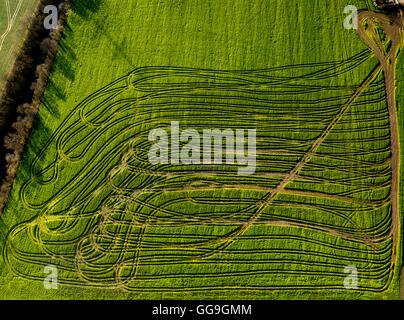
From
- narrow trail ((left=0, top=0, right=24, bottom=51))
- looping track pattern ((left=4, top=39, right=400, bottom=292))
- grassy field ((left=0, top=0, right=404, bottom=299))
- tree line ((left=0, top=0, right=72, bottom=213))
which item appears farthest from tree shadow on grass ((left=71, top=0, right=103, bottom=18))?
looping track pattern ((left=4, top=39, right=400, bottom=292))

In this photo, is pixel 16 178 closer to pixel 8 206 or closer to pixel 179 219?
pixel 8 206

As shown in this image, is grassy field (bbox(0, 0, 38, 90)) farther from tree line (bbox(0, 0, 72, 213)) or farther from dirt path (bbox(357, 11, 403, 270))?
dirt path (bbox(357, 11, 403, 270))

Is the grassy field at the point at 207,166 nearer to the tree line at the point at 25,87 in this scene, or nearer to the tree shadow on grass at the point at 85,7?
the tree shadow on grass at the point at 85,7

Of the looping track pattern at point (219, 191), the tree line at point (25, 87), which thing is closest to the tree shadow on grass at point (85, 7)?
the tree line at point (25, 87)

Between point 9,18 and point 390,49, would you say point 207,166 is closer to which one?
point 390,49

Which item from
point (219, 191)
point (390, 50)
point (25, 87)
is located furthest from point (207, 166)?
point (390, 50)
